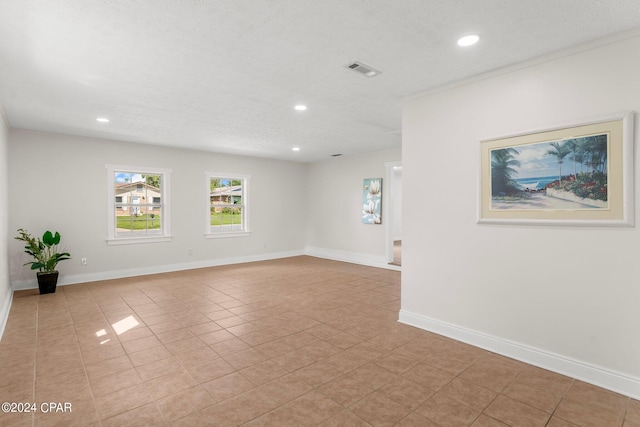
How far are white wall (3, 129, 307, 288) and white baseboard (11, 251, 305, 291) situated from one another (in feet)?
0.05

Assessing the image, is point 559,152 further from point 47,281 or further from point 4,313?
point 47,281

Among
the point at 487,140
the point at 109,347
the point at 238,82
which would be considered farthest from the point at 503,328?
the point at 109,347

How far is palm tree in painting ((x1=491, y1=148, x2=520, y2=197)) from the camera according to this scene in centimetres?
288

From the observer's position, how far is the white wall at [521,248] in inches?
93.8

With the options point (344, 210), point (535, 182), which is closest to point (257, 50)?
point (535, 182)

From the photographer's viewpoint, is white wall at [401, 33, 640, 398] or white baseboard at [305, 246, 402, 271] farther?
white baseboard at [305, 246, 402, 271]

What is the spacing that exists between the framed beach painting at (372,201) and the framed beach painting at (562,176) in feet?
14.4

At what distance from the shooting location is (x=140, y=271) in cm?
644

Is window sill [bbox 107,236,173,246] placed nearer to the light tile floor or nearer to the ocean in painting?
the light tile floor

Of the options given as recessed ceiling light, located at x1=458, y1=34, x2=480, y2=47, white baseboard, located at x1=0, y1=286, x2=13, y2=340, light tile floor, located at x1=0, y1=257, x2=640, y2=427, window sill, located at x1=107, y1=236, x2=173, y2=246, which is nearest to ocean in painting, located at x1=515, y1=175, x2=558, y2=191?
recessed ceiling light, located at x1=458, y1=34, x2=480, y2=47

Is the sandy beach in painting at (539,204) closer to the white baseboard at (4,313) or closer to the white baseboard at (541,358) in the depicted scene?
the white baseboard at (541,358)

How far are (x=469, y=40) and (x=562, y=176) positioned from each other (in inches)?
52.9

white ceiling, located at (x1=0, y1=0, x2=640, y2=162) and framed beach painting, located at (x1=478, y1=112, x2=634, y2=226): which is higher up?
white ceiling, located at (x1=0, y1=0, x2=640, y2=162)

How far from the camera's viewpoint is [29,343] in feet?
10.6
